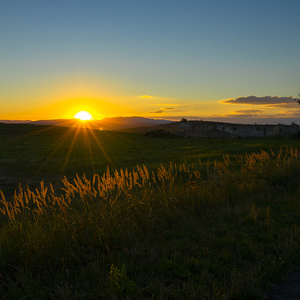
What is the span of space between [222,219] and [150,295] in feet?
10.6

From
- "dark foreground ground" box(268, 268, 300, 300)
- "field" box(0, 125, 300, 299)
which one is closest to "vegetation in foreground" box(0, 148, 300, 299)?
"field" box(0, 125, 300, 299)

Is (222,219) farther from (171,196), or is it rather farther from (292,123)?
(292,123)

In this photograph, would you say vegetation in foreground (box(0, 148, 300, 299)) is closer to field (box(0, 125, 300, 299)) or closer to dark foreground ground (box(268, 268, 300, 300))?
field (box(0, 125, 300, 299))

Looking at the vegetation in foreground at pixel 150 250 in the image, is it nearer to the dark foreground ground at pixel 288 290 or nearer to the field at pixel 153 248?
the field at pixel 153 248

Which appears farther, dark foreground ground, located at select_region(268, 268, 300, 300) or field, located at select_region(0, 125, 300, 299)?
field, located at select_region(0, 125, 300, 299)

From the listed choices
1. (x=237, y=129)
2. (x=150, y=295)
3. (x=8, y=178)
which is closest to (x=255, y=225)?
(x=150, y=295)

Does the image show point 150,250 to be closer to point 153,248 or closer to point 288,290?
point 153,248

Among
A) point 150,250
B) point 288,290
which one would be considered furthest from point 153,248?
point 288,290

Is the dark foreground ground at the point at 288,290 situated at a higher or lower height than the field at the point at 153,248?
lower

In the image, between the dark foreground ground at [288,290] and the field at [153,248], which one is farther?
the field at [153,248]

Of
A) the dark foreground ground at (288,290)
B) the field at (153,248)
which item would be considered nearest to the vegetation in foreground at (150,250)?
the field at (153,248)

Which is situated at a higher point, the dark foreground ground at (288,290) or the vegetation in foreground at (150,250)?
the vegetation in foreground at (150,250)

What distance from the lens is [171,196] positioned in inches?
291

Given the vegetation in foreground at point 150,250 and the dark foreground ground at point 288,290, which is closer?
the dark foreground ground at point 288,290
